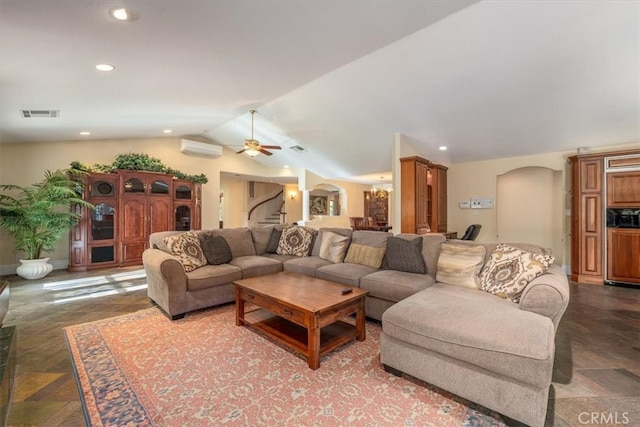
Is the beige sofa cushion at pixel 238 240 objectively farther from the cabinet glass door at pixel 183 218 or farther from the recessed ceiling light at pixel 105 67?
the cabinet glass door at pixel 183 218

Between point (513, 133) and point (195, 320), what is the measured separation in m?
5.64

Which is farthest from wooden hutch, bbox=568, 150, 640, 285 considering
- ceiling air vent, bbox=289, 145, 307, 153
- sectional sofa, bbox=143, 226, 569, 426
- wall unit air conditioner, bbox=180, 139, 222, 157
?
wall unit air conditioner, bbox=180, 139, 222, 157

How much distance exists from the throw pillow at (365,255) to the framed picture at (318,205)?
7928mm

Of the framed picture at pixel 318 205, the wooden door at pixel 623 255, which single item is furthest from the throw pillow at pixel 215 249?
the framed picture at pixel 318 205

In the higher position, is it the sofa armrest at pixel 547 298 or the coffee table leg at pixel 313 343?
the sofa armrest at pixel 547 298

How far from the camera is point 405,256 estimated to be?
322 centimetres

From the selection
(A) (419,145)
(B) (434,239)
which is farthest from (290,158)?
(B) (434,239)

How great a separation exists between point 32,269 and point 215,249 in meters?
3.58

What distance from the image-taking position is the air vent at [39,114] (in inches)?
151

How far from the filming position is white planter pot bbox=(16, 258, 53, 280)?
4703 millimetres

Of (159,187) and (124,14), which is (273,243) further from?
(159,187)

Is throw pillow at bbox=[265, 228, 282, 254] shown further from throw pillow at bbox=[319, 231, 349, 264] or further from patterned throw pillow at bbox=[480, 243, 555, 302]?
patterned throw pillow at bbox=[480, 243, 555, 302]

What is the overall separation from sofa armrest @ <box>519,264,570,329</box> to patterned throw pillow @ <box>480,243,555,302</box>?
18 centimetres

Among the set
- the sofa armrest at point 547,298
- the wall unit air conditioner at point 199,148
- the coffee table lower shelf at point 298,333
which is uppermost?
the wall unit air conditioner at point 199,148
